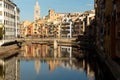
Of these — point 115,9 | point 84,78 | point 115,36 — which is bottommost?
point 84,78

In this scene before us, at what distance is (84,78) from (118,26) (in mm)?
13084

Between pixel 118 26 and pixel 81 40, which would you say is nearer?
pixel 118 26

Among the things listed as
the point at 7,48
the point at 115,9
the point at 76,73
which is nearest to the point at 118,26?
the point at 115,9

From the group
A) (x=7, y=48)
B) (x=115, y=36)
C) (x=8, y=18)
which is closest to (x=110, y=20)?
(x=115, y=36)

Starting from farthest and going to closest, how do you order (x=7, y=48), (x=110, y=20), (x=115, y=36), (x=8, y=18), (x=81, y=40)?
(x=81, y=40), (x=8, y=18), (x=7, y=48), (x=110, y=20), (x=115, y=36)

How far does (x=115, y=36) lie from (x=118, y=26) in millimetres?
5897

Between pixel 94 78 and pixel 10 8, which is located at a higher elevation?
pixel 10 8

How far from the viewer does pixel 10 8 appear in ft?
488

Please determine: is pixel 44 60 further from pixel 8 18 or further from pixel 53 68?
pixel 8 18

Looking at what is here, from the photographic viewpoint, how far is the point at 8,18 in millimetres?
143375

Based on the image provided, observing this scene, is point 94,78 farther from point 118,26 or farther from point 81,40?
point 81,40

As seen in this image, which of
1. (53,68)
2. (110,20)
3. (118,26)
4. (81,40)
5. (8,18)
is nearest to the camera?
(118,26)

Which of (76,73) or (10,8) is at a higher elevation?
(10,8)

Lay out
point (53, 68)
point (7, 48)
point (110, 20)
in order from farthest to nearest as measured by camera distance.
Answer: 1. point (7, 48)
2. point (53, 68)
3. point (110, 20)
